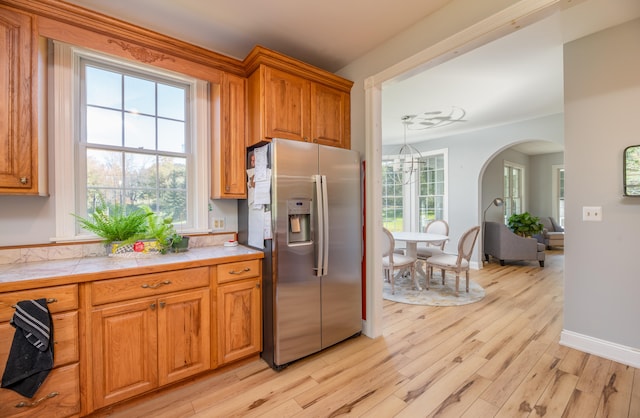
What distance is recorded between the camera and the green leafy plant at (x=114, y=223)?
204 centimetres

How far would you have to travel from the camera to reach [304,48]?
2.55 m

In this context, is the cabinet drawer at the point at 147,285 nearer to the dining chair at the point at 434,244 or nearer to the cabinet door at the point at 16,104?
the cabinet door at the point at 16,104

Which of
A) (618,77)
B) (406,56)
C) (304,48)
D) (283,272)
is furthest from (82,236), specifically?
(618,77)

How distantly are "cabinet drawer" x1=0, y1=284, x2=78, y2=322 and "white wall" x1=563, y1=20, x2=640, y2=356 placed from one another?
12.4 feet

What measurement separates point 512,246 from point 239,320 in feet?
18.5

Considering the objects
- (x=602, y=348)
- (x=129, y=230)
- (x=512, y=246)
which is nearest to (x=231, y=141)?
(x=129, y=230)

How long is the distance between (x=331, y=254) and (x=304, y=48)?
1.94 m

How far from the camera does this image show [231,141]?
2.45 m

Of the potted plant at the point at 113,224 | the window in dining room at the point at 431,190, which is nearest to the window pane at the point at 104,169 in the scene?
the potted plant at the point at 113,224

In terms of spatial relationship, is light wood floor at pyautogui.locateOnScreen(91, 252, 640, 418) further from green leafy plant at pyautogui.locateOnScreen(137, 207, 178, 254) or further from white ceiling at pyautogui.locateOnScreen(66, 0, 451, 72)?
white ceiling at pyautogui.locateOnScreen(66, 0, 451, 72)

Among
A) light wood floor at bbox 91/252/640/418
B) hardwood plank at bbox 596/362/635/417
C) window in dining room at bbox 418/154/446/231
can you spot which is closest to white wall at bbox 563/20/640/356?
hardwood plank at bbox 596/362/635/417

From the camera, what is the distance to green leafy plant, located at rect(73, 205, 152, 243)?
6.68 feet

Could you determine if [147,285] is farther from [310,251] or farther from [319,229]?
[319,229]

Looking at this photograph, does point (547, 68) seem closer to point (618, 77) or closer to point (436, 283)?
point (618, 77)
